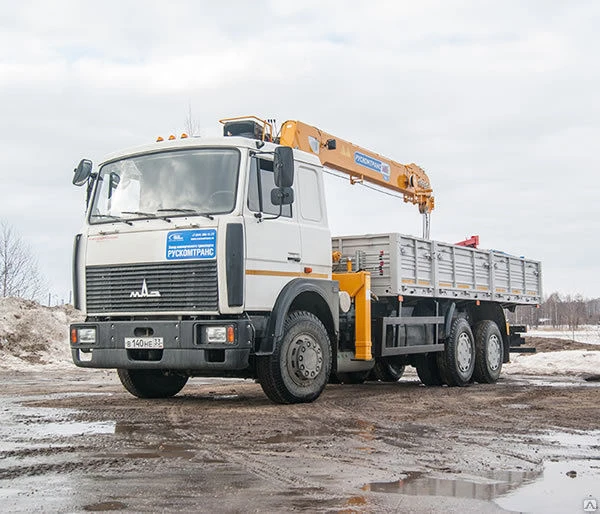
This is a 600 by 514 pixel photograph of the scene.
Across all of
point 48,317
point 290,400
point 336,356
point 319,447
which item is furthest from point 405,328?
point 48,317

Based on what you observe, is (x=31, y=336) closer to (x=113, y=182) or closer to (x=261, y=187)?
(x=113, y=182)

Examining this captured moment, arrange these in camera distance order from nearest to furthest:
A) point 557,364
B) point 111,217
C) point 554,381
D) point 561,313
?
point 111,217 < point 554,381 < point 557,364 < point 561,313

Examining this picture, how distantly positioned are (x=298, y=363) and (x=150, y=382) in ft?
7.99

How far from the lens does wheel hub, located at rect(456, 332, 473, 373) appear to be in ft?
46.8

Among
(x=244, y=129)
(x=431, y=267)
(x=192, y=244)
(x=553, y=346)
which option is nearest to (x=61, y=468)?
(x=192, y=244)

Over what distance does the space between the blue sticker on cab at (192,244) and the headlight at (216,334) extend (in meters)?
0.81

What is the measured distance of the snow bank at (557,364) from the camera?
60.0ft

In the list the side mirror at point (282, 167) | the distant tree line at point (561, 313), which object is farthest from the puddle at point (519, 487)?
the distant tree line at point (561, 313)

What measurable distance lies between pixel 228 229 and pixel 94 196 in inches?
89.6

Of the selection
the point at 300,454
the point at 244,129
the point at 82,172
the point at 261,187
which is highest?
the point at 244,129

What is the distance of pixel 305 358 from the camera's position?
10.2 m

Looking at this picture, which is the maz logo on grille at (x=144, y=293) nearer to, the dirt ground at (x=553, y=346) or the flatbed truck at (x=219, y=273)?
the flatbed truck at (x=219, y=273)

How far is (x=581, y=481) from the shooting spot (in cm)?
559

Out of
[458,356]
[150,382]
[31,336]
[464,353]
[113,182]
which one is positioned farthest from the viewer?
[31,336]
